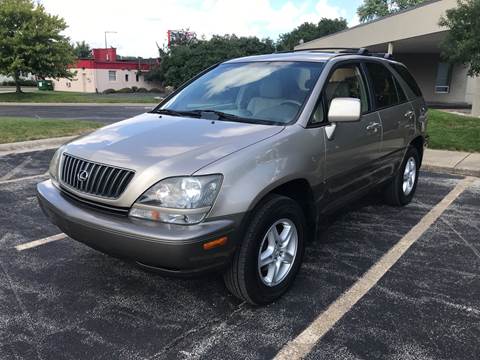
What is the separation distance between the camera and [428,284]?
3820 mm

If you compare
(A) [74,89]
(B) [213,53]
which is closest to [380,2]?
(B) [213,53]

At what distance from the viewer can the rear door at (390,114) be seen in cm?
487

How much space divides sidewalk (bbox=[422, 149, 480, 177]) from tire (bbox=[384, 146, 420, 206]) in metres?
2.27

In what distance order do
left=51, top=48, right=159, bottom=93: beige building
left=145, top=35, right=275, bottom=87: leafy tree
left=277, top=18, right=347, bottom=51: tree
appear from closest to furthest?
left=145, top=35, right=275, bottom=87: leafy tree
left=51, top=48, right=159, bottom=93: beige building
left=277, top=18, right=347, bottom=51: tree

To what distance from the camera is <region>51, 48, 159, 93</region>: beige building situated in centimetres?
5309

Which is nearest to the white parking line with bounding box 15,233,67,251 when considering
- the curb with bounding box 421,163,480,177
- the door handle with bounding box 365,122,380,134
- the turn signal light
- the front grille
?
the front grille

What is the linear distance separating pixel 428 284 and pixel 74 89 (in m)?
57.5

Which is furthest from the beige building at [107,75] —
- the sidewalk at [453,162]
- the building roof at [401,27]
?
the sidewalk at [453,162]

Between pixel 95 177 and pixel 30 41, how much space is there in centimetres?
2979

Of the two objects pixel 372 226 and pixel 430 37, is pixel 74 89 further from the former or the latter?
pixel 372 226

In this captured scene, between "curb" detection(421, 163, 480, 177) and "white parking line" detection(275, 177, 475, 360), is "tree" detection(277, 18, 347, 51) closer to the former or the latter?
"curb" detection(421, 163, 480, 177)

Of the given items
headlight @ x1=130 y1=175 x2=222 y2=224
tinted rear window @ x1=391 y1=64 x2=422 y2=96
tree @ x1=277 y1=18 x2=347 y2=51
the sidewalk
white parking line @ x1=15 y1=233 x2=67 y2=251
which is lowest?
white parking line @ x1=15 y1=233 x2=67 y2=251

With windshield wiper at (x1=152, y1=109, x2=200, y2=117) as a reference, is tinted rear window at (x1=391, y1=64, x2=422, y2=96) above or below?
above

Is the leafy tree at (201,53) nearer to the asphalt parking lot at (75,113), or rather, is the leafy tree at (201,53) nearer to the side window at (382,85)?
the asphalt parking lot at (75,113)
